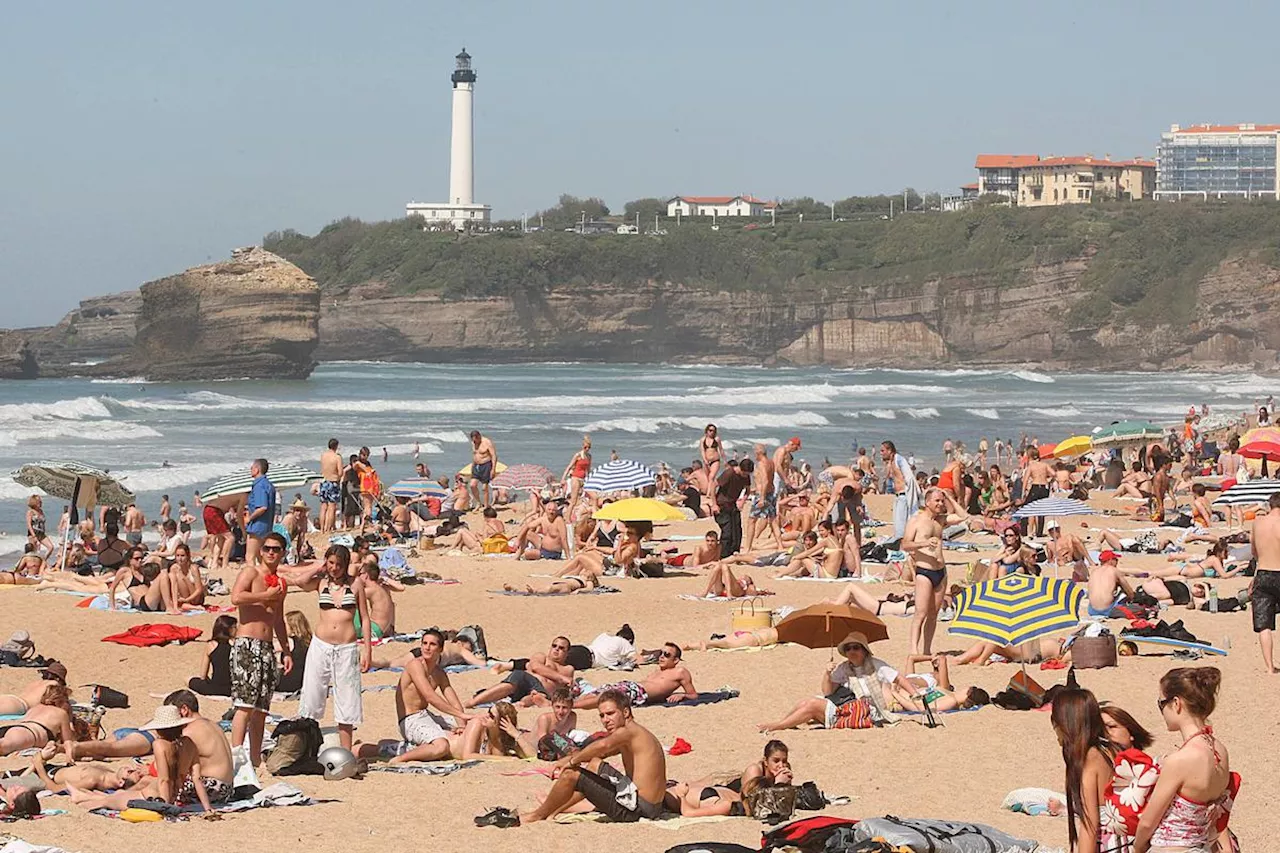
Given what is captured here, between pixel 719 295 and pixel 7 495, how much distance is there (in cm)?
8761

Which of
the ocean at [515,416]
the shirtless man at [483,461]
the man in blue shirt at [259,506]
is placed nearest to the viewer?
the man in blue shirt at [259,506]

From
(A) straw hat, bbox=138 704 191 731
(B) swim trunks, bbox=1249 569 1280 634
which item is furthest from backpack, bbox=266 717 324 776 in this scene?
(B) swim trunks, bbox=1249 569 1280 634

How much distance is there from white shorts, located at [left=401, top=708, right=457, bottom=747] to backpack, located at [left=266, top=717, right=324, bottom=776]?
0.58 meters

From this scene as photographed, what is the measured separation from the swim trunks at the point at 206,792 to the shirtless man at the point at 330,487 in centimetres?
1302

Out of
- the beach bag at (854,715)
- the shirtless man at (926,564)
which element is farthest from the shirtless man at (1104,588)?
the beach bag at (854,715)

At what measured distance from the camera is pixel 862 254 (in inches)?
4653

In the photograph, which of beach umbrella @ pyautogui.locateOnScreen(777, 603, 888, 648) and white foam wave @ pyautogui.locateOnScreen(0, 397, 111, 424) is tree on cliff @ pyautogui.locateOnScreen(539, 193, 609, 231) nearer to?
white foam wave @ pyautogui.locateOnScreen(0, 397, 111, 424)

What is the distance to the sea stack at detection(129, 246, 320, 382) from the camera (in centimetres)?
7250

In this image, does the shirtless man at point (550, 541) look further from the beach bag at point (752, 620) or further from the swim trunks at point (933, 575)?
the swim trunks at point (933, 575)

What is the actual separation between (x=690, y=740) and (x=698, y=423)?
3933 cm

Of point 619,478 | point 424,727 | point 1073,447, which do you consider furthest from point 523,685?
point 1073,447

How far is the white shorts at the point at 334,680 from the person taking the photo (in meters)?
8.51

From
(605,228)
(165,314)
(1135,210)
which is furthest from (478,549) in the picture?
(605,228)

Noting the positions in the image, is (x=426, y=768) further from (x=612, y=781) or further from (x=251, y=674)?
(x=612, y=781)
